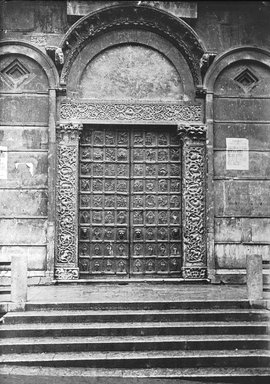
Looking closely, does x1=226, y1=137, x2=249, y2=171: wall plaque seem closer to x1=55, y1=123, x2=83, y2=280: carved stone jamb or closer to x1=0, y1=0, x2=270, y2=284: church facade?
x1=0, y1=0, x2=270, y2=284: church facade

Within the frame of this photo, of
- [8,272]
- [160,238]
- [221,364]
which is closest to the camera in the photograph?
[221,364]

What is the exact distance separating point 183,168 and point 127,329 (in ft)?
13.7

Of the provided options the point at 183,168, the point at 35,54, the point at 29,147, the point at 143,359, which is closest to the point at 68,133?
the point at 29,147

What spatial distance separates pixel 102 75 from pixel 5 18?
2.22 m

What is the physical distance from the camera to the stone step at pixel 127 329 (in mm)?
6305

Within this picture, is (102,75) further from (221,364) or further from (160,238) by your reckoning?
(221,364)

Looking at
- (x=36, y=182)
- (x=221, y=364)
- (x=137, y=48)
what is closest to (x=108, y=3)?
(x=137, y=48)

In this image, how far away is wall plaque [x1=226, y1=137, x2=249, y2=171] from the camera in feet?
31.4

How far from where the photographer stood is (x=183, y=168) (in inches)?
378

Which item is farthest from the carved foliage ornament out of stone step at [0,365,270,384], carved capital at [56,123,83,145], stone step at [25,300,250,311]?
stone step at [0,365,270,384]

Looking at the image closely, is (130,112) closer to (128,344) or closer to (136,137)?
(136,137)

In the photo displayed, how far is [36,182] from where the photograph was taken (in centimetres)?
933

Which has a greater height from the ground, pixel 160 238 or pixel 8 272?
pixel 160 238

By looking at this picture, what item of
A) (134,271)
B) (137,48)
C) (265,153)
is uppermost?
(137,48)
